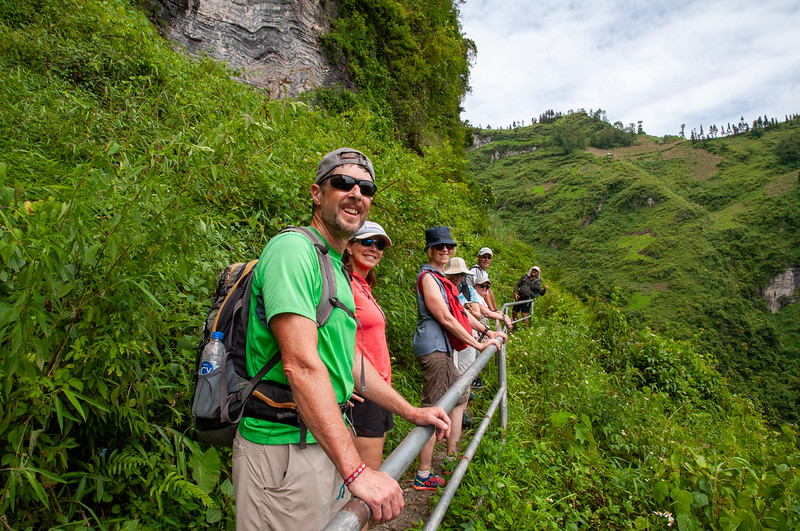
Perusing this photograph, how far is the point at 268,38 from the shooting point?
11211 millimetres

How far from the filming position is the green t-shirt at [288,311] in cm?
123

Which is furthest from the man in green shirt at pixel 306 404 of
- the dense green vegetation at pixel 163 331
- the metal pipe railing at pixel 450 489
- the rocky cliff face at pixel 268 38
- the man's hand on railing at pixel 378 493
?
the rocky cliff face at pixel 268 38

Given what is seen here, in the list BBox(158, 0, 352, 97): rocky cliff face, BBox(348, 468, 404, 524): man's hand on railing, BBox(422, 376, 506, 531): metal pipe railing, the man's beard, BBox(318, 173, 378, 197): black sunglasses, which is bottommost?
BBox(422, 376, 506, 531): metal pipe railing

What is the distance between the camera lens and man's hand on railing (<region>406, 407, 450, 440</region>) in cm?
144

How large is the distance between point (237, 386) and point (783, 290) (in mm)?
104044

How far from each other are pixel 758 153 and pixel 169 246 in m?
151

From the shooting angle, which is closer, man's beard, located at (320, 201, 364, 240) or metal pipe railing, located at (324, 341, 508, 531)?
metal pipe railing, located at (324, 341, 508, 531)

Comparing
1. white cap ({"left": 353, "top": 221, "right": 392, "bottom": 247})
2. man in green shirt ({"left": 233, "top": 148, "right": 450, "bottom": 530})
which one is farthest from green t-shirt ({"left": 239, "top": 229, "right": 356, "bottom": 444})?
white cap ({"left": 353, "top": 221, "right": 392, "bottom": 247})

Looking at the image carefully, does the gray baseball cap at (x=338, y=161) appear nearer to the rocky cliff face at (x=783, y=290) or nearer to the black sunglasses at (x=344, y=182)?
the black sunglasses at (x=344, y=182)

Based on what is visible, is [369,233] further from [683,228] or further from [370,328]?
[683,228]

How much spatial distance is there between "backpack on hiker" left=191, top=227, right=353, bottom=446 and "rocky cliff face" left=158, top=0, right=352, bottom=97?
35.2ft

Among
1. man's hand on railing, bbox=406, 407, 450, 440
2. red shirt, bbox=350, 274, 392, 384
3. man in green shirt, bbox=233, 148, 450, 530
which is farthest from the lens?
red shirt, bbox=350, 274, 392, 384

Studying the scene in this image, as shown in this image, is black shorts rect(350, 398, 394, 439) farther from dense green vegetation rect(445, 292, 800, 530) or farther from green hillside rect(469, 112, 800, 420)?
green hillside rect(469, 112, 800, 420)

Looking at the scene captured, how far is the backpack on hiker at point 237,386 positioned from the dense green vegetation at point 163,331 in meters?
0.58
